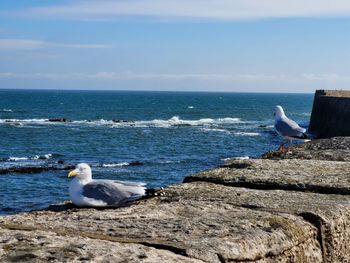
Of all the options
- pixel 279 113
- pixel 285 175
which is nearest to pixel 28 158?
pixel 279 113

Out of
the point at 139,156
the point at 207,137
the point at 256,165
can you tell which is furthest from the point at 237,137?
the point at 256,165

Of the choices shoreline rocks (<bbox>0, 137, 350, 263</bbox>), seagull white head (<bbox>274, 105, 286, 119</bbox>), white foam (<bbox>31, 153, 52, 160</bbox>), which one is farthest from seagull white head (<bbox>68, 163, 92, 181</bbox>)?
white foam (<bbox>31, 153, 52, 160</bbox>)

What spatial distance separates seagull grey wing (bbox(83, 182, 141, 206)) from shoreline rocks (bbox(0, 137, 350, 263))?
196 millimetres

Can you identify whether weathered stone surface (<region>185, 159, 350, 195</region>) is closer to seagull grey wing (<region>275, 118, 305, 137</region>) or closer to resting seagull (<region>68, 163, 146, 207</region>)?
resting seagull (<region>68, 163, 146, 207</region>)

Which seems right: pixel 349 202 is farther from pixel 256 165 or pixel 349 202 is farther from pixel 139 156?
pixel 139 156

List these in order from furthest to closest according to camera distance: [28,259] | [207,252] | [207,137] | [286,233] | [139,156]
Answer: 1. [207,137]
2. [139,156]
3. [286,233]
4. [207,252]
5. [28,259]

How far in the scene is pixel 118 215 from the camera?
315cm

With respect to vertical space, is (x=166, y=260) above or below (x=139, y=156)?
above

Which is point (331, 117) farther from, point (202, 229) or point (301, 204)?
point (202, 229)

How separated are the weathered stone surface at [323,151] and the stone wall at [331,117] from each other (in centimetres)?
3274

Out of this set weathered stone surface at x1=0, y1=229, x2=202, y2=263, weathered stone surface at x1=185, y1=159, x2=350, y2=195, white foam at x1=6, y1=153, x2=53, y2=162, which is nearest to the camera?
weathered stone surface at x1=0, y1=229, x2=202, y2=263

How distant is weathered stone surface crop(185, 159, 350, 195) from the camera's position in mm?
3775

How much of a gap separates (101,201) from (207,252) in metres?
1.69

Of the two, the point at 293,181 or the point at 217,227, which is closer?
the point at 217,227
